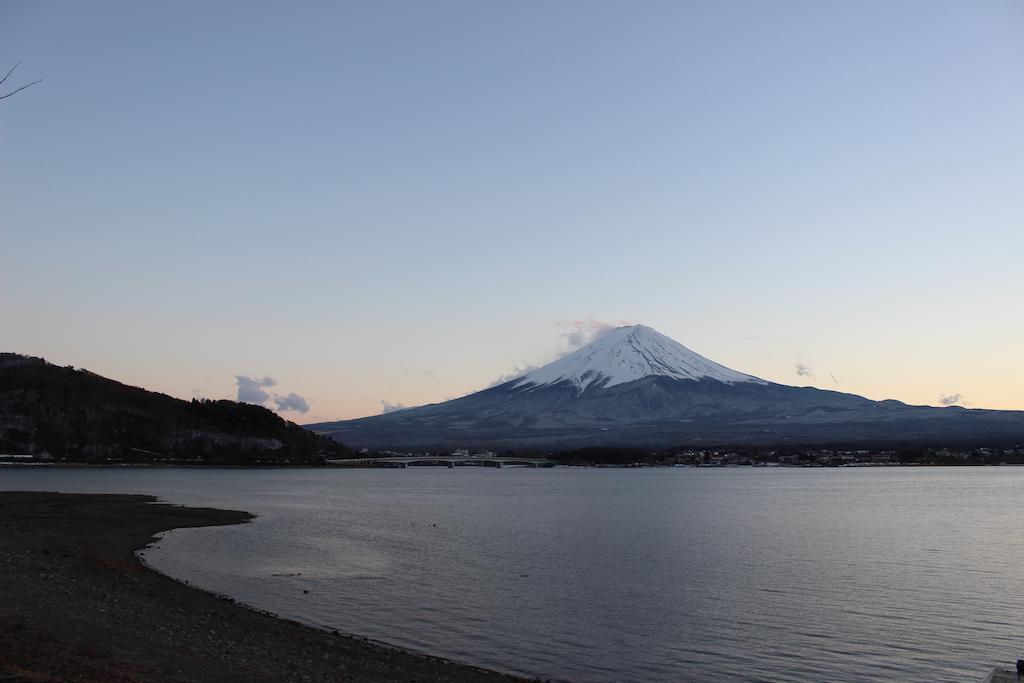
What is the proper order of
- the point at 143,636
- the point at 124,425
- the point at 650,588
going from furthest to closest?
the point at 124,425 → the point at 650,588 → the point at 143,636

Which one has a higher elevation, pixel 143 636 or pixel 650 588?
pixel 143 636

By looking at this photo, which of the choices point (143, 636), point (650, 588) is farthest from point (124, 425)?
point (143, 636)

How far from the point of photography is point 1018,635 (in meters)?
21.4

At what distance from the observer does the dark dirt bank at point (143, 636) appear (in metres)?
13.0

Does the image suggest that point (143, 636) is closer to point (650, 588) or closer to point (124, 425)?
point (650, 588)

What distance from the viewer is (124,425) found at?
158 meters

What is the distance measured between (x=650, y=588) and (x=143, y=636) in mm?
17560

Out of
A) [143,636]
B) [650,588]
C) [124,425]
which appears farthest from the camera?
[124,425]

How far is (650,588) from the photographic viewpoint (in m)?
28.5

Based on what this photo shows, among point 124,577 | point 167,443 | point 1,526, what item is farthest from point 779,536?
point 167,443

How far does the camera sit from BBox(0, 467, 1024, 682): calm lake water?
1939cm

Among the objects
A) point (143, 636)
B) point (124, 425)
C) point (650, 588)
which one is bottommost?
→ point (650, 588)

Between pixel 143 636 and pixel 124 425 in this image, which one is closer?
pixel 143 636

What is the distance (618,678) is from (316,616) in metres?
8.81
